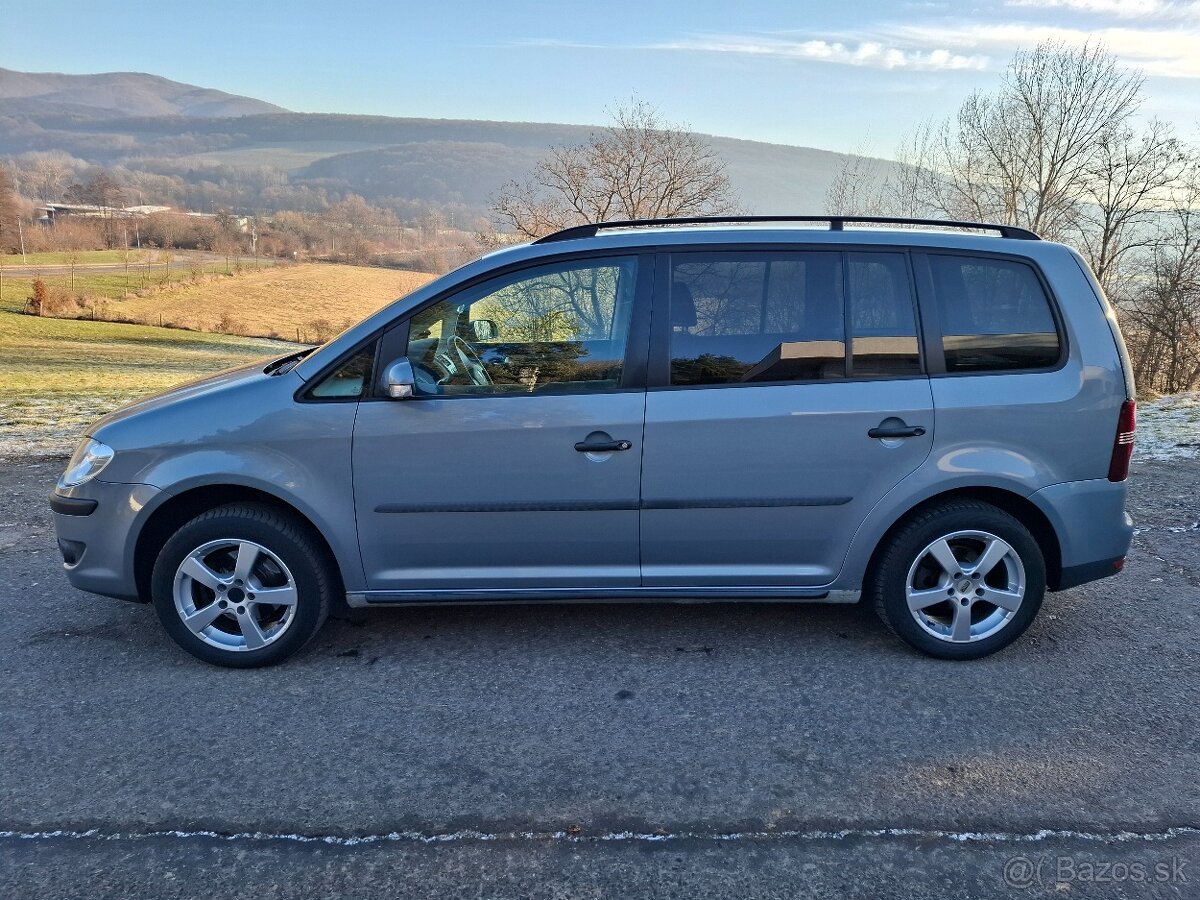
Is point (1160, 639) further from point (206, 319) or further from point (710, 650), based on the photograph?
point (206, 319)

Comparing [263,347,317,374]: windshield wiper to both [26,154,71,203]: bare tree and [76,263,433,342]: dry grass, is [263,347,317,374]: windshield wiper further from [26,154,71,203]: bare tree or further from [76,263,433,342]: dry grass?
[26,154,71,203]: bare tree

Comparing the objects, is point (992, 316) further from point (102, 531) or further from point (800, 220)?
point (102, 531)

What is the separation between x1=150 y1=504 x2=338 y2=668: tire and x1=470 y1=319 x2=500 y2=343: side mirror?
1.07 m

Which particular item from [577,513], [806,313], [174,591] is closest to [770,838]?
[577,513]

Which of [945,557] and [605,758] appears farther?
[945,557]

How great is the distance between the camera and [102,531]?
3.77 metres

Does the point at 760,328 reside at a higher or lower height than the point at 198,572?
higher

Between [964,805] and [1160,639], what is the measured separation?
1.89 metres

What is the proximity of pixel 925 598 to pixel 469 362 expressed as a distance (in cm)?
213

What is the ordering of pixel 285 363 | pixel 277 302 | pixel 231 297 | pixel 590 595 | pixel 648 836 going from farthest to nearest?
pixel 231 297, pixel 277 302, pixel 285 363, pixel 590 595, pixel 648 836

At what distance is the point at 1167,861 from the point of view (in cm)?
257

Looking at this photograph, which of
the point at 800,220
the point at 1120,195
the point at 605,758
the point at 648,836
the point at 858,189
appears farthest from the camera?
the point at 858,189

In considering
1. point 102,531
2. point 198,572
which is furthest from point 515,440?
point 102,531

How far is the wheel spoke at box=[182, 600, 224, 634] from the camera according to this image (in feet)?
12.3
